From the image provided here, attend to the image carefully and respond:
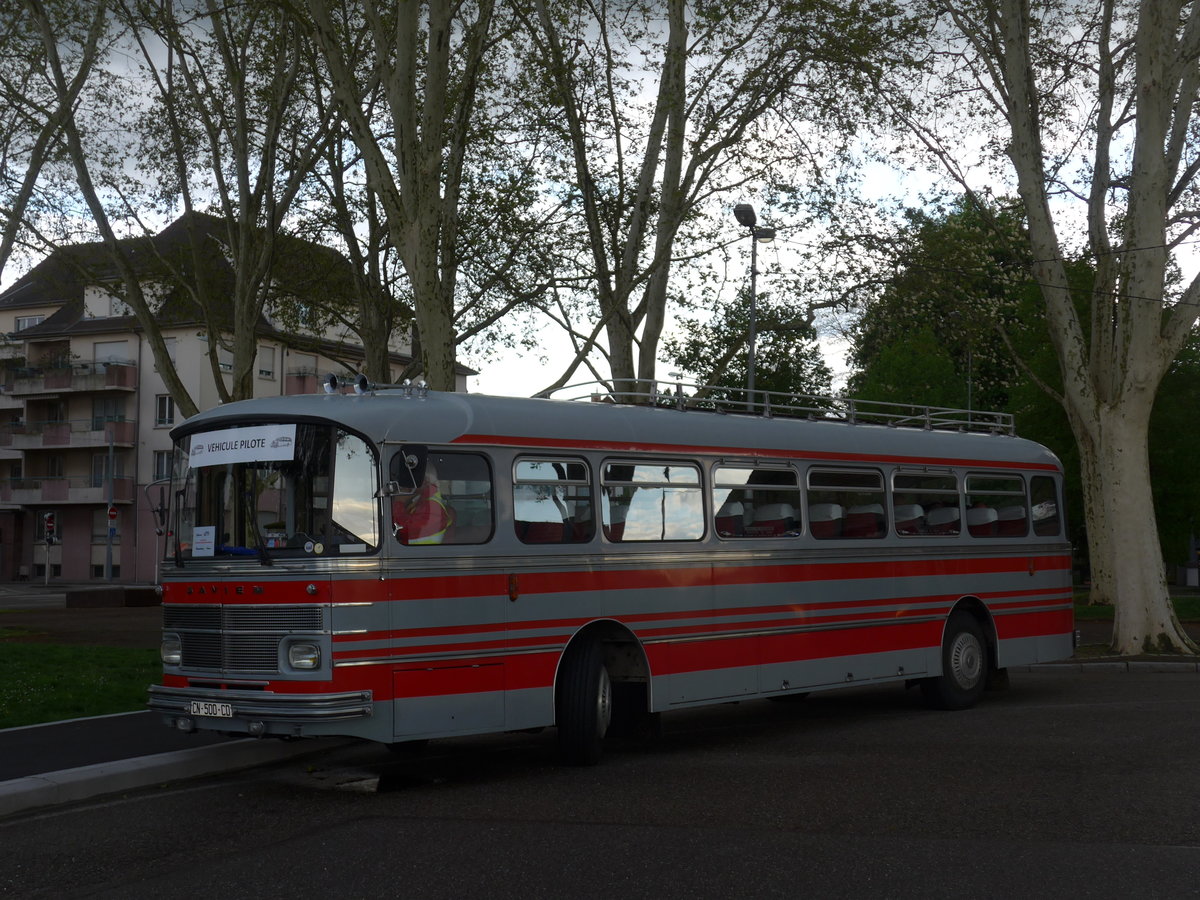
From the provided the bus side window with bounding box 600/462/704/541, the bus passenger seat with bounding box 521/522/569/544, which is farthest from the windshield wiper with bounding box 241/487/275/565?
the bus side window with bounding box 600/462/704/541

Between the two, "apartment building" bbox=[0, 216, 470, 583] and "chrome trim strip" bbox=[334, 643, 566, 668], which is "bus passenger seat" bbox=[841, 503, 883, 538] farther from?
"apartment building" bbox=[0, 216, 470, 583]

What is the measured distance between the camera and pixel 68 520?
232 feet

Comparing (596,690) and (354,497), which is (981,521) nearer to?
(596,690)

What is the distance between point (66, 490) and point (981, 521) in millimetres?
61309

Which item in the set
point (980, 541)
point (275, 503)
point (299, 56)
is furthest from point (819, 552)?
point (299, 56)

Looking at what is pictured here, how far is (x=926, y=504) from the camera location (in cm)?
1516

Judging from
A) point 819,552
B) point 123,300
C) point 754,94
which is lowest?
point 819,552

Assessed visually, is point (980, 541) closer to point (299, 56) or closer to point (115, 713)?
point (115, 713)

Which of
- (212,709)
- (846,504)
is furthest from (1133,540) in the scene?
(212,709)

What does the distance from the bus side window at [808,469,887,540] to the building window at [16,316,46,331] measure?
64.3 m

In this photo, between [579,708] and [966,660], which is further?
[966,660]

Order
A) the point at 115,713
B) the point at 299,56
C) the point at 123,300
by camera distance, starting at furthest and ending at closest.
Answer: the point at 123,300 < the point at 299,56 < the point at 115,713

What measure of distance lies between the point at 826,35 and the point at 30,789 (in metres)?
14.7

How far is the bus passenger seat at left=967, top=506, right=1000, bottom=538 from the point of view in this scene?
15.7m
